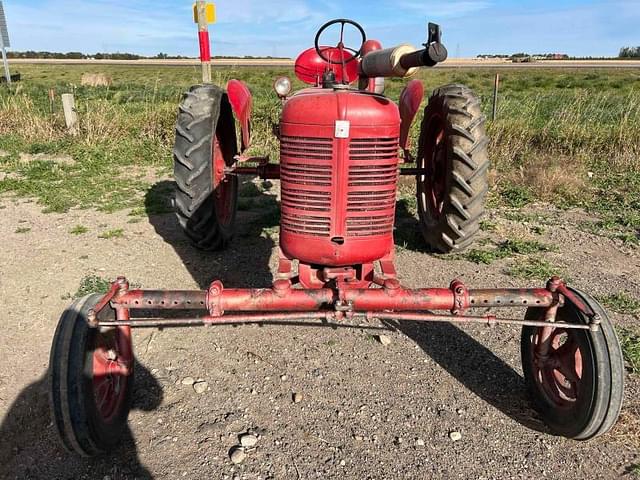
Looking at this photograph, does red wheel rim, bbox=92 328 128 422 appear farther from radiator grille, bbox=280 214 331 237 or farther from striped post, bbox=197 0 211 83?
striped post, bbox=197 0 211 83

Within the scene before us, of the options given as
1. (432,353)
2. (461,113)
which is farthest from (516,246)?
(432,353)

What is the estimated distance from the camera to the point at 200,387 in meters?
2.98

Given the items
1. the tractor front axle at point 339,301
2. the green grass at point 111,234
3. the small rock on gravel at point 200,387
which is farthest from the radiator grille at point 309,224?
the green grass at point 111,234

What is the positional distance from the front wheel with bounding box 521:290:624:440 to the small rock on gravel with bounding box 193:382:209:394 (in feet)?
6.01

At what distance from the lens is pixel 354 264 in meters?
2.88

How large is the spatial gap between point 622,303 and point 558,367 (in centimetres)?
157

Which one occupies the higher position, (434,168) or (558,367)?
(434,168)

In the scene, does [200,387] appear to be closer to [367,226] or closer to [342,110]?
[367,226]

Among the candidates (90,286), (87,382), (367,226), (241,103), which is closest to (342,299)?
(367,226)

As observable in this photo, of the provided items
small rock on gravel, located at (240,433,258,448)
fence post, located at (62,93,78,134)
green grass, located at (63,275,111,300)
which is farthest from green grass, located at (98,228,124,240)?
fence post, located at (62,93,78,134)

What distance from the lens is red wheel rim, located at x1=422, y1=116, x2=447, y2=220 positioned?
15.0ft

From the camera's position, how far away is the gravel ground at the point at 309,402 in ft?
8.09

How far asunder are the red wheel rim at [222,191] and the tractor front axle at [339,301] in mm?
1984

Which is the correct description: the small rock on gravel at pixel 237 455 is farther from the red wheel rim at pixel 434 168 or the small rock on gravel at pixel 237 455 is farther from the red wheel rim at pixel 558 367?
the red wheel rim at pixel 434 168
